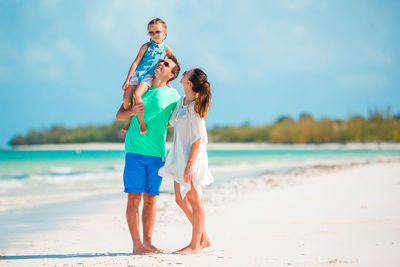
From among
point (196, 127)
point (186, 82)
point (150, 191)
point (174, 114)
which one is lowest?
point (150, 191)

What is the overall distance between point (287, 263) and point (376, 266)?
586 mm

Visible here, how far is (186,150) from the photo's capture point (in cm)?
339

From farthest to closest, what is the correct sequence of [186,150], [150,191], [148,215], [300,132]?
[300,132] < [148,215] < [150,191] < [186,150]

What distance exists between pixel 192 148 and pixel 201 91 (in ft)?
1.50

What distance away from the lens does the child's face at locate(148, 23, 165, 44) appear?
→ 12.2 ft

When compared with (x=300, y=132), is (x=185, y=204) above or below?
below

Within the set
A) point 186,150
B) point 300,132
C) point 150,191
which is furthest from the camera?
point 300,132

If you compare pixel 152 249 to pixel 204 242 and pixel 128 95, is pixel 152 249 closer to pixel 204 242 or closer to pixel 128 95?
pixel 204 242

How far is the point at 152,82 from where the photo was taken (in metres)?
3.55

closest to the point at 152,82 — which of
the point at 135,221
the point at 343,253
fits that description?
the point at 135,221

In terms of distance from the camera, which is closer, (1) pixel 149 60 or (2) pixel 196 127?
(2) pixel 196 127

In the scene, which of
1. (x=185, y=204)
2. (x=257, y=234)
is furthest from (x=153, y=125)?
(x=257, y=234)

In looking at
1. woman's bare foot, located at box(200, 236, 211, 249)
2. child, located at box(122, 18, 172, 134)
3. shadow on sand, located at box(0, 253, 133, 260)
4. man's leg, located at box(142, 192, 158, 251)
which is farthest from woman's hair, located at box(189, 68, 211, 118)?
shadow on sand, located at box(0, 253, 133, 260)

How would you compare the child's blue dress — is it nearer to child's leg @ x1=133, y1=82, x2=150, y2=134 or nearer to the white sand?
child's leg @ x1=133, y1=82, x2=150, y2=134
